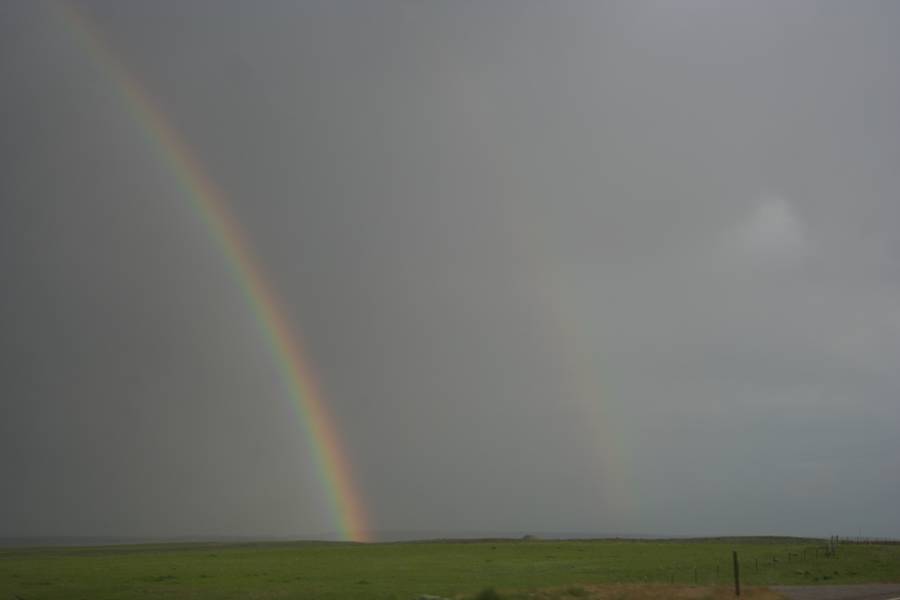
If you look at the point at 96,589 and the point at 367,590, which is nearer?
the point at 367,590

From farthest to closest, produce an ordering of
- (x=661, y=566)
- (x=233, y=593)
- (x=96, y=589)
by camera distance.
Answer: (x=661, y=566)
(x=96, y=589)
(x=233, y=593)

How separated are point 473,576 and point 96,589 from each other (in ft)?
87.2

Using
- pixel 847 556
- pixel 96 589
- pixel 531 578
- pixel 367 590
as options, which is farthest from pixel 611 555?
pixel 96 589

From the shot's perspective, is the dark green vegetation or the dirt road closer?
the dirt road

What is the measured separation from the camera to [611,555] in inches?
2842

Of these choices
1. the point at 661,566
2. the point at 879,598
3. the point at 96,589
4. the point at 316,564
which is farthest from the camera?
the point at 316,564

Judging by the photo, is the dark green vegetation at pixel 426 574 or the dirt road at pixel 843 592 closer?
the dirt road at pixel 843 592

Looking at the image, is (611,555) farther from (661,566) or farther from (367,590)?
(367,590)

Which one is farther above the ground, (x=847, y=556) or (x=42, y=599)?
(x=847, y=556)

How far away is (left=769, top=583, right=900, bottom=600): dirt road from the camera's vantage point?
1372 inches

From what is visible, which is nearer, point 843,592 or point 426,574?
point 843,592

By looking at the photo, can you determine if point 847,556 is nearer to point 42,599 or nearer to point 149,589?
point 149,589

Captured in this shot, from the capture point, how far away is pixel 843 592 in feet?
122

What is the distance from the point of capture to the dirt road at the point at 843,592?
114 feet
